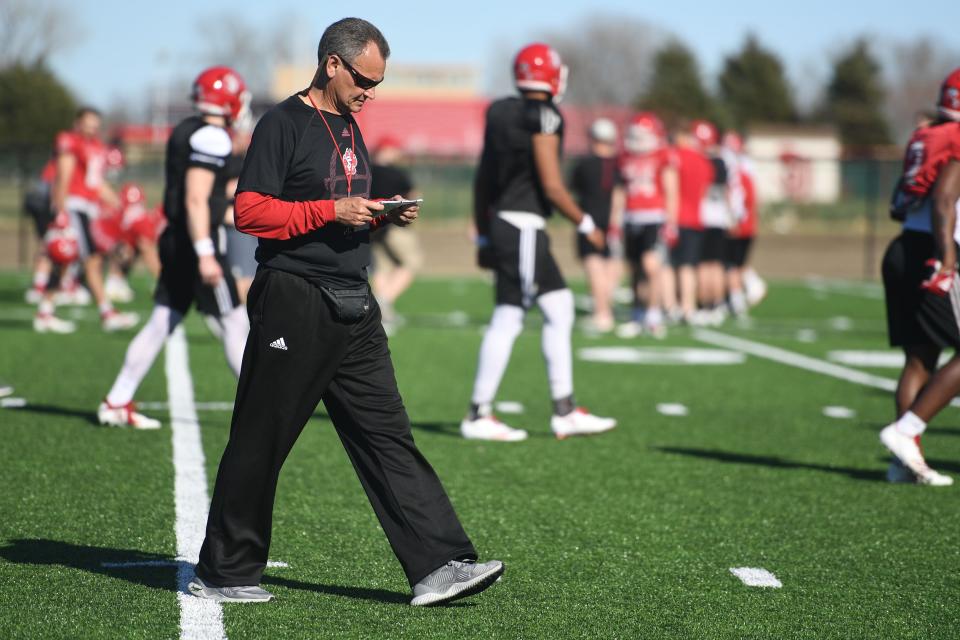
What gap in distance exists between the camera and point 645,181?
48.9 ft

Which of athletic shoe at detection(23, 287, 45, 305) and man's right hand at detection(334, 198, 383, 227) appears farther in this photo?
athletic shoe at detection(23, 287, 45, 305)

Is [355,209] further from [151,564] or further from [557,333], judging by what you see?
[557,333]

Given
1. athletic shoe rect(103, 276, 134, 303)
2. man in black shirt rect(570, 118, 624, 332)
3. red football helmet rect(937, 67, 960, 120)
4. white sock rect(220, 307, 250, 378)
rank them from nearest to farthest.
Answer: red football helmet rect(937, 67, 960, 120) → white sock rect(220, 307, 250, 378) → man in black shirt rect(570, 118, 624, 332) → athletic shoe rect(103, 276, 134, 303)

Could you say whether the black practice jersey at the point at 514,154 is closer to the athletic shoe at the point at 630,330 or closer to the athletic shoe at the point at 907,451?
the athletic shoe at the point at 907,451

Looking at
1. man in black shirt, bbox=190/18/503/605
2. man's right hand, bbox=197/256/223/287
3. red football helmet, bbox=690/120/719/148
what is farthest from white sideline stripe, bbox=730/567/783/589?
red football helmet, bbox=690/120/719/148

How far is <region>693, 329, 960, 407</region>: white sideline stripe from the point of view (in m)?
10.8

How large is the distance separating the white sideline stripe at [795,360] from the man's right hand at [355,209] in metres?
6.72

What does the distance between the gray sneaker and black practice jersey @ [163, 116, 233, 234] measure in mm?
3415

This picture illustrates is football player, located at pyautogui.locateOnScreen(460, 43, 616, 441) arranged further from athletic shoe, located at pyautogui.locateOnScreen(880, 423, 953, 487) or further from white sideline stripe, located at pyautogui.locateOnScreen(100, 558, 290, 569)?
white sideline stripe, located at pyautogui.locateOnScreen(100, 558, 290, 569)

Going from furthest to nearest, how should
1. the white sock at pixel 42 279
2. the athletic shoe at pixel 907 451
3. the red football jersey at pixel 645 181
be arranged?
the red football jersey at pixel 645 181 → the white sock at pixel 42 279 → the athletic shoe at pixel 907 451

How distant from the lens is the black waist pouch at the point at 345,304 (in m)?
4.34

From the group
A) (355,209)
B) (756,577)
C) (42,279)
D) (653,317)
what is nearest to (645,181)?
(653,317)

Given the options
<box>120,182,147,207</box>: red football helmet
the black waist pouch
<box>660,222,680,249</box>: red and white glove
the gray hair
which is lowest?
<box>660,222,680,249</box>: red and white glove

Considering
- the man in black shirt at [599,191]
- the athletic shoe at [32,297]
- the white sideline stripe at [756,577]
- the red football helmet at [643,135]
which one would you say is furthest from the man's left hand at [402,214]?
the athletic shoe at [32,297]
